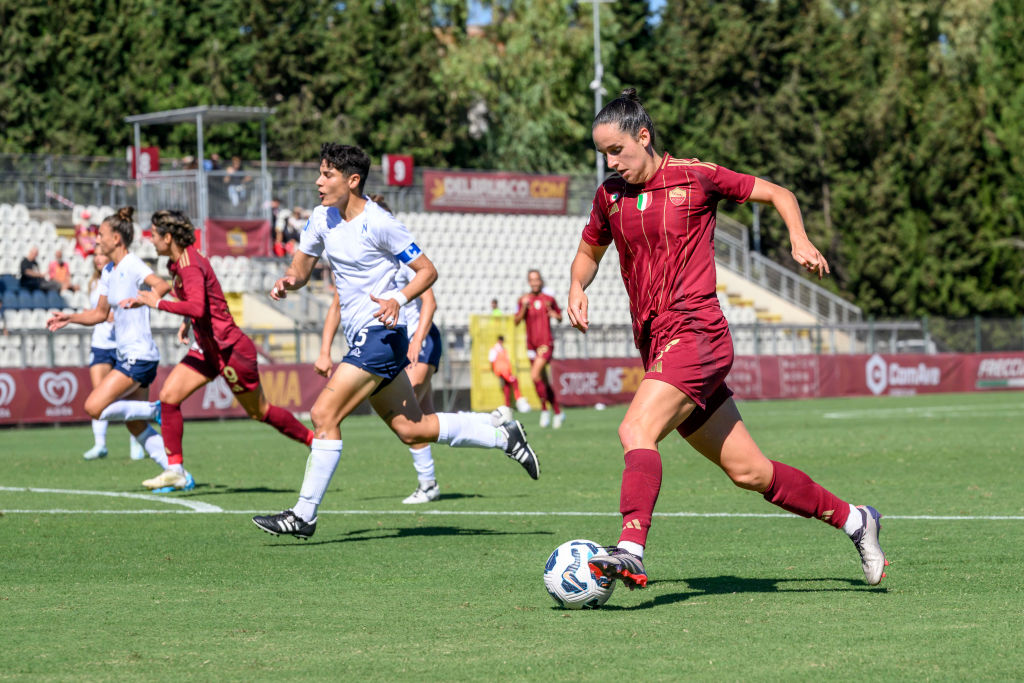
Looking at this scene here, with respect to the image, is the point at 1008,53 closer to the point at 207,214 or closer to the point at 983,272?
the point at 983,272

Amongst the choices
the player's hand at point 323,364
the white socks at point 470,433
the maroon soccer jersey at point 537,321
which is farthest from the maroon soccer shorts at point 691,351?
the maroon soccer jersey at point 537,321

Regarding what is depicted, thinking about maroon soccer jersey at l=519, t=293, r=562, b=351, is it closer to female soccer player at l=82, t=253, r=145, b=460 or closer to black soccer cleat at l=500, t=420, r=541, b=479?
female soccer player at l=82, t=253, r=145, b=460

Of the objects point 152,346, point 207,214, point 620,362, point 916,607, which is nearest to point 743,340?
A: point 620,362

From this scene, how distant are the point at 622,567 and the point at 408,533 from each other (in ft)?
11.9

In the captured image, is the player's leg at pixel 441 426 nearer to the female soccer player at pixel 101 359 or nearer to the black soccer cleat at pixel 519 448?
the black soccer cleat at pixel 519 448

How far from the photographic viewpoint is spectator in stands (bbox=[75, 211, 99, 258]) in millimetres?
32509

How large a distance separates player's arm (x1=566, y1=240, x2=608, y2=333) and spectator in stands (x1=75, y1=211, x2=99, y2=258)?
26.9 meters

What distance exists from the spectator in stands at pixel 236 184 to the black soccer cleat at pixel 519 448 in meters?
28.1

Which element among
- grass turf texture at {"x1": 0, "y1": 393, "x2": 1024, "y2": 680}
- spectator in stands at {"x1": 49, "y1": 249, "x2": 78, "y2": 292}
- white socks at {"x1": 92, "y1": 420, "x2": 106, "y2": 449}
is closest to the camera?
grass turf texture at {"x1": 0, "y1": 393, "x2": 1024, "y2": 680}

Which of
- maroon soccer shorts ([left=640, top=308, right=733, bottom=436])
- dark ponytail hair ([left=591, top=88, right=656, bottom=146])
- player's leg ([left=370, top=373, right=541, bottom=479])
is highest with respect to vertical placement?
dark ponytail hair ([left=591, top=88, right=656, bottom=146])

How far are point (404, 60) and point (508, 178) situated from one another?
16.5 meters

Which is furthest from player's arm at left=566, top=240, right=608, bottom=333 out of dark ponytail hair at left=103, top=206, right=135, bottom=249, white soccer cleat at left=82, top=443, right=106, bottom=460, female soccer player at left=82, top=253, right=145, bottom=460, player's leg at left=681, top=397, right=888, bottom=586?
white soccer cleat at left=82, top=443, right=106, bottom=460

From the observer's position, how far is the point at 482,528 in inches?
365

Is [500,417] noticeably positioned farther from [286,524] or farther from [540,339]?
[540,339]
